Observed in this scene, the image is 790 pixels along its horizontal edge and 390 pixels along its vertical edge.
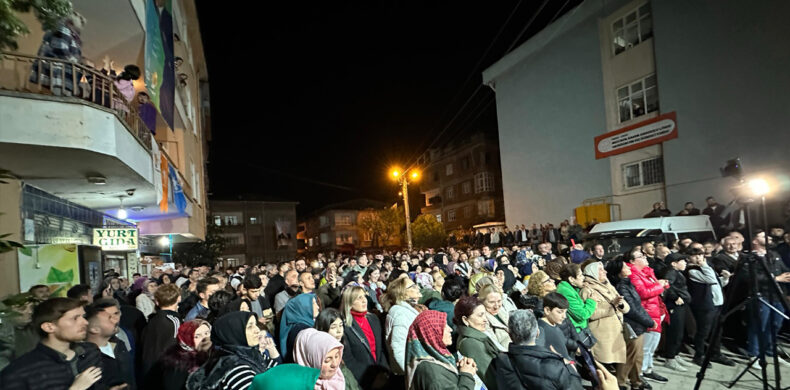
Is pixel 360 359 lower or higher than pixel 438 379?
lower

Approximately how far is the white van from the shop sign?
12.1m

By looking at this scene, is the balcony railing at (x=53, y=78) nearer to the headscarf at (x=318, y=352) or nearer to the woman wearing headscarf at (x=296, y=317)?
the woman wearing headscarf at (x=296, y=317)

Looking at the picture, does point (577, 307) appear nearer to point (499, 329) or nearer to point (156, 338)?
point (499, 329)

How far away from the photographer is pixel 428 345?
12.0ft

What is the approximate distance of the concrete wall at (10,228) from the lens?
7.41 meters

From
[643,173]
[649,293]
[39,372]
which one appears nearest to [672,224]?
[649,293]

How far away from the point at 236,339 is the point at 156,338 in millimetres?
2098

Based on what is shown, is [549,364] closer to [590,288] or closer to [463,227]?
[590,288]

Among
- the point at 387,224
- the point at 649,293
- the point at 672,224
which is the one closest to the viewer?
the point at 649,293

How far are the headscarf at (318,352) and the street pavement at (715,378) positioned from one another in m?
5.28

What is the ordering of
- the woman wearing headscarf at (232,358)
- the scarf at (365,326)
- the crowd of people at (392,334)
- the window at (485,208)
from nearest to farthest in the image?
the woman wearing headscarf at (232,358) → the crowd of people at (392,334) → the scarf at (365,326) → the window at (485,208)

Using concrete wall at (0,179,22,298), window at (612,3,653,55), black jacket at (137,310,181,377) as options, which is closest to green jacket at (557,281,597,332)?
black jacket at (137,310,181,377)

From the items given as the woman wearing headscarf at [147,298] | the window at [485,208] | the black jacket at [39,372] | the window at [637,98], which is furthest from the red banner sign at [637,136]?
the window at [485,208]

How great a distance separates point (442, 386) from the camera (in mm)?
3322
